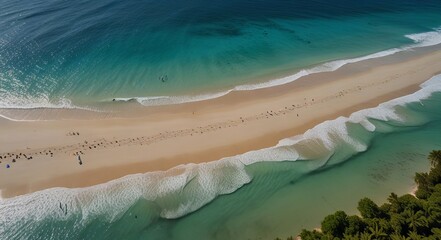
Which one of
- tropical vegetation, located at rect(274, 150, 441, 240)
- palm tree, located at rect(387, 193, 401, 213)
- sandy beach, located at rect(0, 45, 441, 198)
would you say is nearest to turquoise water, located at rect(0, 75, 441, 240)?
sandy beach, located at rect(0, 45, 441, 198)

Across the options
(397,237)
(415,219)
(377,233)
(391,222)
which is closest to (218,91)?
(391,222)

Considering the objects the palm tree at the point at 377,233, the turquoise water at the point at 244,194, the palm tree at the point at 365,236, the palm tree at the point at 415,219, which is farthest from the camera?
the turquoise water at the point at 244,194

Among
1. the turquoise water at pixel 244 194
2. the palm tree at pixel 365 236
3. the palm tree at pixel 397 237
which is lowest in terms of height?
the turquoise water at pixel 244 194

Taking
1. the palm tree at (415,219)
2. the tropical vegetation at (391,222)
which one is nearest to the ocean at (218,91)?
the tropical vegetation at (391,222)

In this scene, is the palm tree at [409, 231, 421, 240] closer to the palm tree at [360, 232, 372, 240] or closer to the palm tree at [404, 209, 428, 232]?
the palm tree at [404, 209, 428, 232]

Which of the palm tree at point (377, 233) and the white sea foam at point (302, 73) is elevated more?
the white sea foam at point (302, 73)

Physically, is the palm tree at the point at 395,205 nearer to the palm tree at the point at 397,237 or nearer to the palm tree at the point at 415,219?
the palm tree at the point at 415,219
